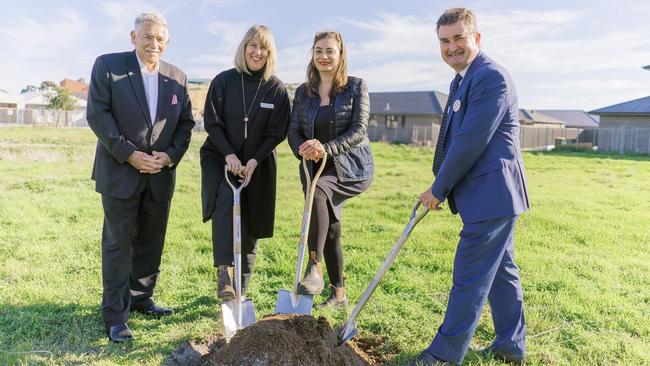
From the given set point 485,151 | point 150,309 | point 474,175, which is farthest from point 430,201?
point 150,309

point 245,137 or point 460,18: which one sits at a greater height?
point 460,18

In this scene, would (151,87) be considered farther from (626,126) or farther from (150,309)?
(626,126)

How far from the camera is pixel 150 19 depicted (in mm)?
3982

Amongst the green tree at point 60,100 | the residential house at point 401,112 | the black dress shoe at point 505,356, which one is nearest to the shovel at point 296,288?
the black dress shoe at point 505,356

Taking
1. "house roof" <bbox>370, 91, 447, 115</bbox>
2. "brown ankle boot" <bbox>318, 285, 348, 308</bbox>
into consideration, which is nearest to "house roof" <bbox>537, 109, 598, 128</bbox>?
"house roof" <bbox>370, 91, 447, 115</bbox>

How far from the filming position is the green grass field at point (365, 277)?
12.9 feet

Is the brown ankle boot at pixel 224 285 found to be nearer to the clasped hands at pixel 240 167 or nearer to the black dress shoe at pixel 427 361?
the clasped hands at pixel 240 167

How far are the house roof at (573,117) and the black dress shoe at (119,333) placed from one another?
239ft

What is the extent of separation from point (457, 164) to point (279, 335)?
60.6 inches

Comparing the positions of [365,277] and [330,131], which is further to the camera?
[365,277]

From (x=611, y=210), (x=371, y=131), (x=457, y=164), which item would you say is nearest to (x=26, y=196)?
(x=457, y=164)

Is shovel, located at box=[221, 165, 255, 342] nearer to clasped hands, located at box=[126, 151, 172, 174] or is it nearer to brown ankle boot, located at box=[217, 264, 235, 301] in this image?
brown ankle boot, located at box=[217, 264, 235, 301]

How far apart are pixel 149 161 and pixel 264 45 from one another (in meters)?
1.32

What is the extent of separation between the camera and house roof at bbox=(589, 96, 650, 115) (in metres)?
33.0
